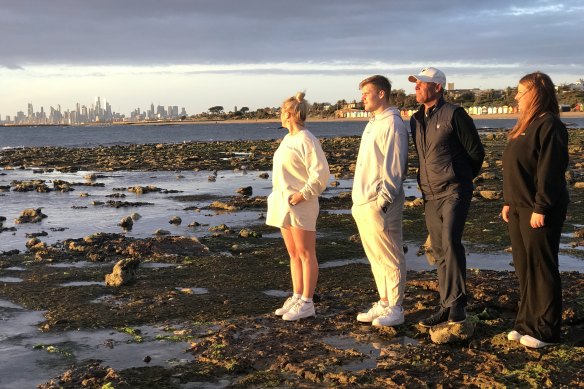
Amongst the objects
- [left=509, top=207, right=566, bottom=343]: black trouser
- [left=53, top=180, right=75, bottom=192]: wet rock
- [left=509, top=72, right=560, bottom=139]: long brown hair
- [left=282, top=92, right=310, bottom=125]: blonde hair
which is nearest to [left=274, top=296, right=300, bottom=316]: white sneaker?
[left=282, top=92, right=310, bottom=125]: blonde hair

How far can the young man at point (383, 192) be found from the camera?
6430mm

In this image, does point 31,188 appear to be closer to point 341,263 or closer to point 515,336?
point 341,263

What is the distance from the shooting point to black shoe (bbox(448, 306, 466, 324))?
624 cm

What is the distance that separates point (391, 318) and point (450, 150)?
67.5 inches

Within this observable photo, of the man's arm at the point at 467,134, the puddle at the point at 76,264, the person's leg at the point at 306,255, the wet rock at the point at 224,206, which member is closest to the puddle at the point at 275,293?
the person's leg at the point at 306,255

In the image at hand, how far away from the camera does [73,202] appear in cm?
2041

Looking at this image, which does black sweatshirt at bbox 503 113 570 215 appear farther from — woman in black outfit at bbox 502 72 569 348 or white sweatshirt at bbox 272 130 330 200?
white sweatshirt at bbox 272 130 330 200

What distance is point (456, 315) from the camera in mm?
6266

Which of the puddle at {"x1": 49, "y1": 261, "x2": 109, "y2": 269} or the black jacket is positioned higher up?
the black jacket

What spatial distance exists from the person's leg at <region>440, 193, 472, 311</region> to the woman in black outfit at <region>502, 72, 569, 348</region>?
448 mm

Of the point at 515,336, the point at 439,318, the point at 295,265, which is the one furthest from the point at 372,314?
the point at 515,336

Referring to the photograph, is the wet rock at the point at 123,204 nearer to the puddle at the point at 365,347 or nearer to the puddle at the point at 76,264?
the puddle at the point at 76,264

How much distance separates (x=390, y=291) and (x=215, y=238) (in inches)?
251

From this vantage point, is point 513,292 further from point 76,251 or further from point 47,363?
point 76,251
